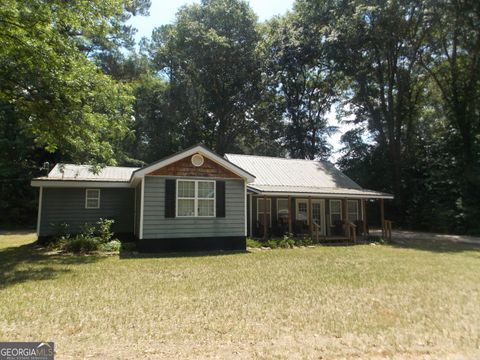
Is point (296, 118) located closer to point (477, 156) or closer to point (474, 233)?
point (477, 156)

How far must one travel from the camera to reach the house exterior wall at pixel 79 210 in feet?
48.7

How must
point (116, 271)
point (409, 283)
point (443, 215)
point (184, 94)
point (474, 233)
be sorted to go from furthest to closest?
point (184, 94)
point (443, 215)
point (474, 233)
point (116, 271)
point (409, 283)

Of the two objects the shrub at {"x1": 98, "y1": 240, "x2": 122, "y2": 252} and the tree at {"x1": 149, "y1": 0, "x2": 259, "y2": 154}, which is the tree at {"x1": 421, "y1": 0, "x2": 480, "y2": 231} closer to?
the tree at {"x1": 149, "y1": 0, "x2": 259, "y2": 154}

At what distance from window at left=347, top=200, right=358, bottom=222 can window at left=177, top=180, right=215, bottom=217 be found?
9.72 meters

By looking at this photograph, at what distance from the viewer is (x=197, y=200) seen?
12.9 meters

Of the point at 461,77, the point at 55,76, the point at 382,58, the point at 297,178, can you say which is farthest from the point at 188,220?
the point at 461,77

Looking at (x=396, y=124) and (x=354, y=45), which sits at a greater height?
(x=354, y=45)

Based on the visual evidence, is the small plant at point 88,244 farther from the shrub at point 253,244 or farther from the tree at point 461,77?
the tree at point 461,77

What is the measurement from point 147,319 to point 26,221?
25682 mm

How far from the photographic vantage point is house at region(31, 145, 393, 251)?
12484 millimetres

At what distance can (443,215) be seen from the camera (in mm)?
22391

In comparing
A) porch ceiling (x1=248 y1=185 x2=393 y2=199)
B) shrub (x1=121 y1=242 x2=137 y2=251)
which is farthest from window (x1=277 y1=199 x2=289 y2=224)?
shrub (x1=121 y1=242 x2=137 y2=251)

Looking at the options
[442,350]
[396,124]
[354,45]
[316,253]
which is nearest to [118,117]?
[316,253]

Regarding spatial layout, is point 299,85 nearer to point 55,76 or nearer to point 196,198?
point 196,198
